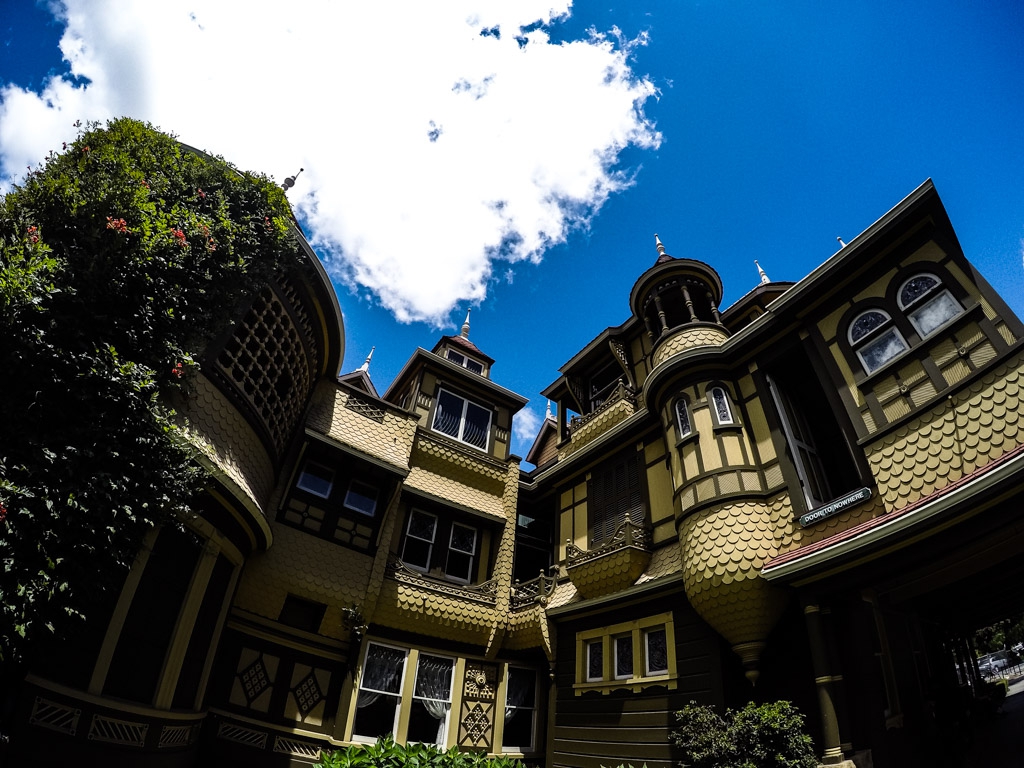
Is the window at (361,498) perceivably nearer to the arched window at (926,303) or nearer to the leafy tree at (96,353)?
the leafy tree at (96,353)

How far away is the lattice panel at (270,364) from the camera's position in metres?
11.3

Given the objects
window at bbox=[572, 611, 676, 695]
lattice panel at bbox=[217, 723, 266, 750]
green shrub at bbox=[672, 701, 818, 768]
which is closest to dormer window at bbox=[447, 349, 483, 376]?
window at bbox=[572, 611, 676, 695]

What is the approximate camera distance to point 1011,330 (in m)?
8.95

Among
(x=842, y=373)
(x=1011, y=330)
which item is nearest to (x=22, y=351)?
(x=842, y=373)

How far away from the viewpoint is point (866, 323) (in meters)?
11.4

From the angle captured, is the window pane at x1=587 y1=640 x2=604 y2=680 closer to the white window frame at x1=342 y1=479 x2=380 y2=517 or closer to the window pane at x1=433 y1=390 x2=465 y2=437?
the white window frame at x1=342 y1=479 x2=380 y2=517

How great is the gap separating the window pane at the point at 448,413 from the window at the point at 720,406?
30.3 ft

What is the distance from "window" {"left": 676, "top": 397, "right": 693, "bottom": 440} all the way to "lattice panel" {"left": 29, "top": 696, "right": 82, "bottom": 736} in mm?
12316

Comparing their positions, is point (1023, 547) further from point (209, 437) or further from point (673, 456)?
point (209, 437)

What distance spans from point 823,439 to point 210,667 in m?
15.4

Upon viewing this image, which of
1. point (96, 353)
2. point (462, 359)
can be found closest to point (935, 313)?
point (96, 353)

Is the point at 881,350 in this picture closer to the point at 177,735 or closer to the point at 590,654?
the point at 590,654

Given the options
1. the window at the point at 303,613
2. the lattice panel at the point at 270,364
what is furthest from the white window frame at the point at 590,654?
the lattice panel at the point at 270,364

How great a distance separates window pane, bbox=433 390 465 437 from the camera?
19.0 meters
